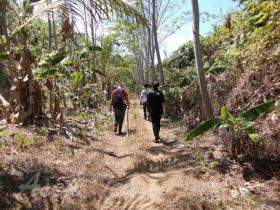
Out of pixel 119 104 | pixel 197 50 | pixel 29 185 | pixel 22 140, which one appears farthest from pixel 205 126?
pixel 119 104

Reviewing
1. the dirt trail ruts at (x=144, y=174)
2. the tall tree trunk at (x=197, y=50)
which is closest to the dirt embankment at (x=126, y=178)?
the dirt trail ruts at (x=144, y=174)

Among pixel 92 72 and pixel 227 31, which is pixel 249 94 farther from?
pixel 92 72

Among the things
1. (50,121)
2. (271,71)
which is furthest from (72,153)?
(271,71)

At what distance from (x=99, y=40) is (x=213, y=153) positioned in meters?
22.2

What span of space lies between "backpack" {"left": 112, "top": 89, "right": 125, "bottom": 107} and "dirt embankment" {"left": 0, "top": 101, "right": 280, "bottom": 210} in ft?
8.42

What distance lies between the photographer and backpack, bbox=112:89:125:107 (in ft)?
38.7

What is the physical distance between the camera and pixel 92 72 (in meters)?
22.6

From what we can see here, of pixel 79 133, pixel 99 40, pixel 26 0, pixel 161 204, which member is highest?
pixel 99 40

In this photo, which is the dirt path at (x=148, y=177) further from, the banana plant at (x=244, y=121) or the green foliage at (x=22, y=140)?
the green foliage at (x=22, y=140)

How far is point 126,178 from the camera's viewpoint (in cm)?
720

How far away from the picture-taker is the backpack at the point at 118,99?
464 inches

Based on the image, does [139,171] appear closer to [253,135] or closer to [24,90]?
[253,135]

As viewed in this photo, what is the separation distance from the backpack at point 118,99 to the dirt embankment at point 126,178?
2.57 m

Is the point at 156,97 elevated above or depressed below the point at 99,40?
below
